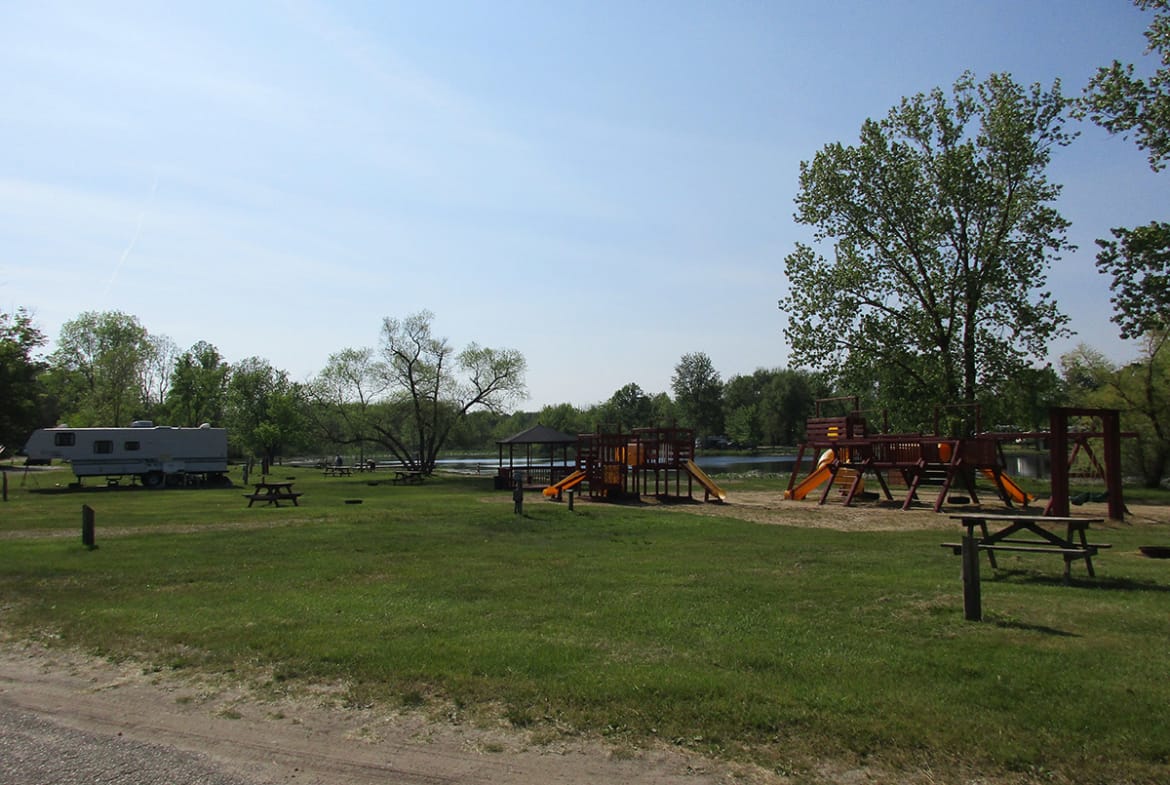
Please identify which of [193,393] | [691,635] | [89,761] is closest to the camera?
[89,761]

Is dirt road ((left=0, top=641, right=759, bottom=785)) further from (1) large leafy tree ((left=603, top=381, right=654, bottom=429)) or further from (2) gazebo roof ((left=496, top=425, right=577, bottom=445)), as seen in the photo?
(1) large leafy tree ((left=603, top=381, right=654, bottom=429))

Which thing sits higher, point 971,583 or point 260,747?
point 971,583

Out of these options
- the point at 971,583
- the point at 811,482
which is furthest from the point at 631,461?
the point at 971,583

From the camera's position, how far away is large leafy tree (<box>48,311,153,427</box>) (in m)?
64.1

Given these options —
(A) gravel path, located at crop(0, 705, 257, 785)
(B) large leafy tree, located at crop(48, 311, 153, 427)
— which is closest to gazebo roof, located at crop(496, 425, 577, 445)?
(A) gravel path, located at crop(0, 705, 257, 785)

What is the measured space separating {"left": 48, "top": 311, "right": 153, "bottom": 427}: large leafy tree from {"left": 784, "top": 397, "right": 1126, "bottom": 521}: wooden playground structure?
193 ft

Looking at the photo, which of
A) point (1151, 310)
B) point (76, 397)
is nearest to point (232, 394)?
point (76, 397)

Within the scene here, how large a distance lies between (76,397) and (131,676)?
241 feet

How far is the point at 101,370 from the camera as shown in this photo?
6638 cm

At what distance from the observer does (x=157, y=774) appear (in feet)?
14.8

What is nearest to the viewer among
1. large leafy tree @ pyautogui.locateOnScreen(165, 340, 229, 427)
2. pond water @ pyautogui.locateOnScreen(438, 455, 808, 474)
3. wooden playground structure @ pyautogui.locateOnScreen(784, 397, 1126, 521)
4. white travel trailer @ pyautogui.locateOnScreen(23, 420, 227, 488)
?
wooden playground structure @ pyautogui.locateOnScreen(784, 397, 1126, 521)

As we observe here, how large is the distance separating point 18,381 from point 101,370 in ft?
62.6

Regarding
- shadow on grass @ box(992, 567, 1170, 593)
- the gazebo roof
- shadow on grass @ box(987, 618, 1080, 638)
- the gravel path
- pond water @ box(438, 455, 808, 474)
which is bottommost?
pond water @ box(438, 455, 808, 474)

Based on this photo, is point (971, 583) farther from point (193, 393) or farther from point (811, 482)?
point (193, 393)
